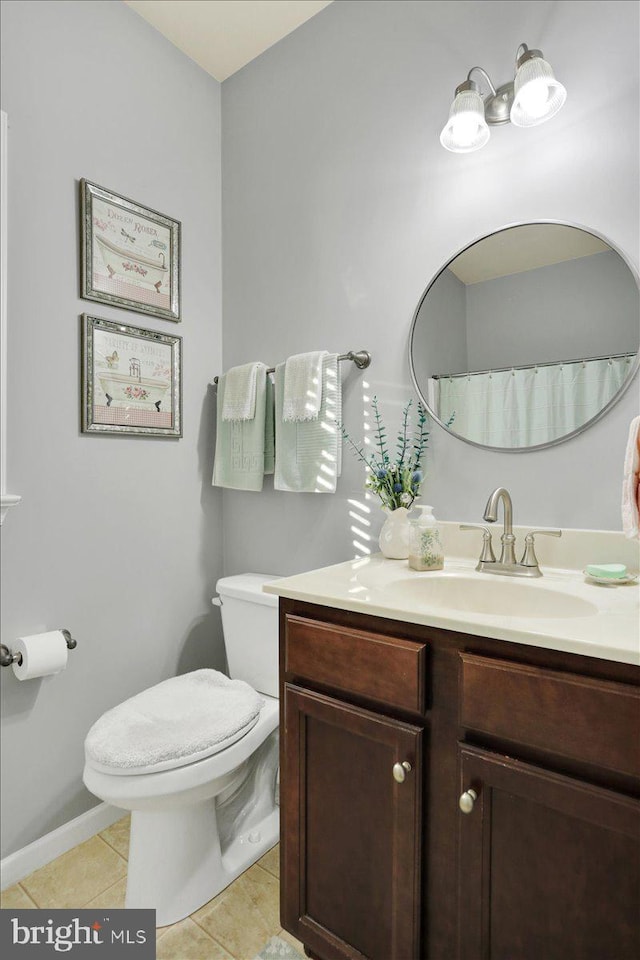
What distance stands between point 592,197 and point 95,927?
2071 millimetres

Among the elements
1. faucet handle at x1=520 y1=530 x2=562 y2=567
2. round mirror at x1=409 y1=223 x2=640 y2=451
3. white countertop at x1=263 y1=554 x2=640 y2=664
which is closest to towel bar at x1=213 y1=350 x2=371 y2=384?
round mirror at x1=409 y1=223 x2=640 y2=451

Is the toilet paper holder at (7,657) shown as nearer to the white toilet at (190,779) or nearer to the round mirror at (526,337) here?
the white toilet at (190,779)

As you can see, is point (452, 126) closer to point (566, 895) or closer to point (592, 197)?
point (592, 197)

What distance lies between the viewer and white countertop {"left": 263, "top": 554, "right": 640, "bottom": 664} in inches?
32.1

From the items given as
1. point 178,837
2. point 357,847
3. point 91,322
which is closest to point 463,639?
point 357,847

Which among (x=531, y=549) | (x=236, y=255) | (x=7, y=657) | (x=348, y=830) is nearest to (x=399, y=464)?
(x=531, y=549)

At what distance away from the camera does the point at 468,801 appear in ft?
2.94

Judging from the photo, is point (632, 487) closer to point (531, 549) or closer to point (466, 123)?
point (531, 549)

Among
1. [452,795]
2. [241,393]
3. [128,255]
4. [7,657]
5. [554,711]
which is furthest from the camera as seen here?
[241,393]

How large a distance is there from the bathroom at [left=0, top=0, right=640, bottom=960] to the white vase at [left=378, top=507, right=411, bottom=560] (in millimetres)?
134

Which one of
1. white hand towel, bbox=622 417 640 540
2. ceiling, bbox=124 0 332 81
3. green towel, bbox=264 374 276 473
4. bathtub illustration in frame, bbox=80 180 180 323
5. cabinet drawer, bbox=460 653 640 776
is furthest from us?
green towel, bbox=264 374 276 473

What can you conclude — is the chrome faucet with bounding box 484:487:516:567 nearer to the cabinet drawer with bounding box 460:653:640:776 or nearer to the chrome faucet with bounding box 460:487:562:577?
the chrome faucet with bounding box 460:487:562:577

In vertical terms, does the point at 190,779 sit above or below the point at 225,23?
below

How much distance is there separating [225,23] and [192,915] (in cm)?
277
